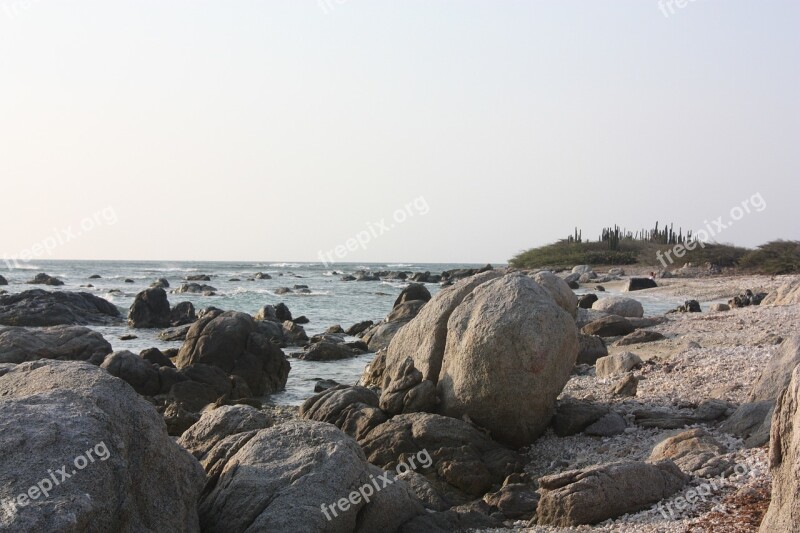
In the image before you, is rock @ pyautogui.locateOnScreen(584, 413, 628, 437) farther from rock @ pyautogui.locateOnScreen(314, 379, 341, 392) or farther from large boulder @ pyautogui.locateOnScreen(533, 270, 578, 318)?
rock @ pyautogui.locateOnScreen(314, 379, 341, 392)

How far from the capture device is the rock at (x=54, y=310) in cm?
3009

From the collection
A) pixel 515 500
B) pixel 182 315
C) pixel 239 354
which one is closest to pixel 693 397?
pixel 515 500

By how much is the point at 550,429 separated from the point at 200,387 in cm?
804

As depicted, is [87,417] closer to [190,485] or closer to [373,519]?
[190,485]

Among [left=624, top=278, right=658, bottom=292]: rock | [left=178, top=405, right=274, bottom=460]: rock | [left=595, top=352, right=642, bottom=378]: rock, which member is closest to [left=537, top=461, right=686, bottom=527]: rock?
[left=178, top=405, right=274, bottom=460]: rock

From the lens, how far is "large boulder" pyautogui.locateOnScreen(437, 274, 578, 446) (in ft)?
37.7

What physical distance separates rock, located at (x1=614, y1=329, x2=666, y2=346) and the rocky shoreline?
49 millimetres

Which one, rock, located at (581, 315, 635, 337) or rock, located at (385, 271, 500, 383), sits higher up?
rock, located at (385, 271, 500, 383)

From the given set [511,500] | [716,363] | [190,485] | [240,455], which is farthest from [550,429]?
[190,485]

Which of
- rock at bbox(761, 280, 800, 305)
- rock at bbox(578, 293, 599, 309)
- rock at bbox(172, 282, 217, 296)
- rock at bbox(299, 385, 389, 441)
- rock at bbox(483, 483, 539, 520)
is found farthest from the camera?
rock at bbox(172, 282, 217, 296)

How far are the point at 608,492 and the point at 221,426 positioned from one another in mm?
5080

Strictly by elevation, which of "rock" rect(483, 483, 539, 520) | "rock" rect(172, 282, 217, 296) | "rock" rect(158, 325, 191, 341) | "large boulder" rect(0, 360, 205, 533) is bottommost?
"rock" rect(483, 483, 539, 520)

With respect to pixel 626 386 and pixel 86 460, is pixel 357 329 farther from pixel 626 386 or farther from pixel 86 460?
pixel 86 460

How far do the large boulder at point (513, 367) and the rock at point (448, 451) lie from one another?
1.42ft
